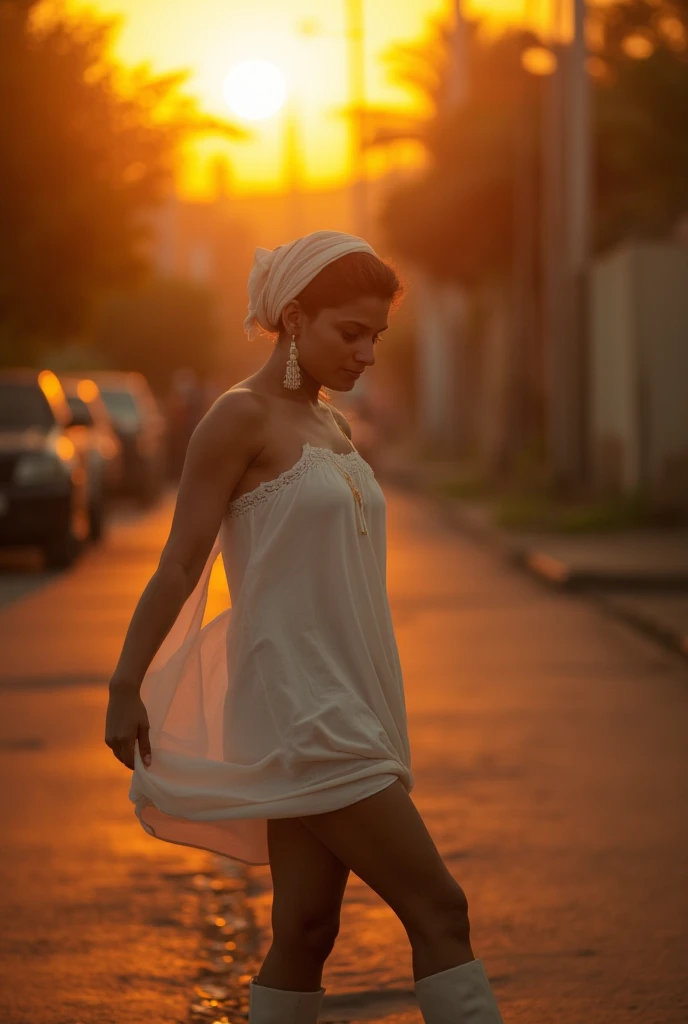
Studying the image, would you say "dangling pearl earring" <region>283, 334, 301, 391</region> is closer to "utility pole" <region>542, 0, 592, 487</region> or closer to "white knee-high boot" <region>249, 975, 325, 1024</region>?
"white knee-high boot" <region>249, 975, 325, 1024</region>

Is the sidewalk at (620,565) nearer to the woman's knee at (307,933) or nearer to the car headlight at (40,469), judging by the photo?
the car headlight at (40,469)

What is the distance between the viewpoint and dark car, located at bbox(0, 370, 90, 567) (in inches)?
720

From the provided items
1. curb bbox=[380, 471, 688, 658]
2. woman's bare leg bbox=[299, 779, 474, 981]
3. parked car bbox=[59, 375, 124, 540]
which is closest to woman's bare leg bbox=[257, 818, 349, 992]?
woman's bare leg bbox=[299, 779, 474, 981]

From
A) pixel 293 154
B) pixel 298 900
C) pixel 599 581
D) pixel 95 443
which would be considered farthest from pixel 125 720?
pixel 293 154

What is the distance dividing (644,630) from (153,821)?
9.36 m

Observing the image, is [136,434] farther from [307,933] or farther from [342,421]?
[307,933]

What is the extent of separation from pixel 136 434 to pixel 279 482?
26623mm

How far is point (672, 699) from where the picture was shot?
33.0 ft

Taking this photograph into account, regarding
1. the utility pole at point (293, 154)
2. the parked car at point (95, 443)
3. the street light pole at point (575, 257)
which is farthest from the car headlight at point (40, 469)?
the utility pole at point (293, 154)

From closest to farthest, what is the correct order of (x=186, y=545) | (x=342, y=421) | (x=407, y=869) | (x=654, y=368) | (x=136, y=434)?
(x=407, y=869) < (x=186, y=545) < (x=342, y=421) < (x=654, y=368) < (x=136, y=434)

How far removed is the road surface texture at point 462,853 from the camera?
5047 millimetres

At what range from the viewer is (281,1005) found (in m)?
3.76

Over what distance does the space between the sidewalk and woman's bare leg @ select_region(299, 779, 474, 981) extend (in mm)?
8011

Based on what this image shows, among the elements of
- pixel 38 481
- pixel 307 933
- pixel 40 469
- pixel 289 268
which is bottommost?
pixel 38 481
